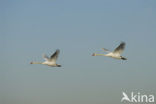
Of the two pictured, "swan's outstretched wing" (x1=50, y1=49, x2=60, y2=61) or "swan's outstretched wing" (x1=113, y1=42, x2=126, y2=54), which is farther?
"swan's outstretched wing" (x1=50, y1=49, x2=60, y2=61)

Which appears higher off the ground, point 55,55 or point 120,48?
point 120,48

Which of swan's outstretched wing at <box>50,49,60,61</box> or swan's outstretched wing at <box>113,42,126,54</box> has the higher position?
swan's outstretched wing at <box>113,42,126,54</box>

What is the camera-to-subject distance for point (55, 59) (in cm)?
3966

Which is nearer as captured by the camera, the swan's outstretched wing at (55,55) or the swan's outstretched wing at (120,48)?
the swan's outstretched wing at (120,48)

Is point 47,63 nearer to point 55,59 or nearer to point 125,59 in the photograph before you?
point 55,59

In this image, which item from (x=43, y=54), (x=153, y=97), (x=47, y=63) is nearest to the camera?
(x=153, y=97)

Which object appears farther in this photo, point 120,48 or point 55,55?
point 55,55

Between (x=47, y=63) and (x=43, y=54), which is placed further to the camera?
(x=43, y=54)

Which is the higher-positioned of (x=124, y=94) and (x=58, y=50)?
(x=58, y=50)

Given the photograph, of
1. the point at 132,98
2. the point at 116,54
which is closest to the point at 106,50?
the point at 116,54

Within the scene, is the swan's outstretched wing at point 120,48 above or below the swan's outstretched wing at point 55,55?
above

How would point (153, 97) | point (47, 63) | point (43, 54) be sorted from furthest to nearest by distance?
point (43, 54) < point (47, 63) < point (153, 97)

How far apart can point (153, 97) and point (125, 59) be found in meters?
3.73

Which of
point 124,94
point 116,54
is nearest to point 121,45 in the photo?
point 116,54
